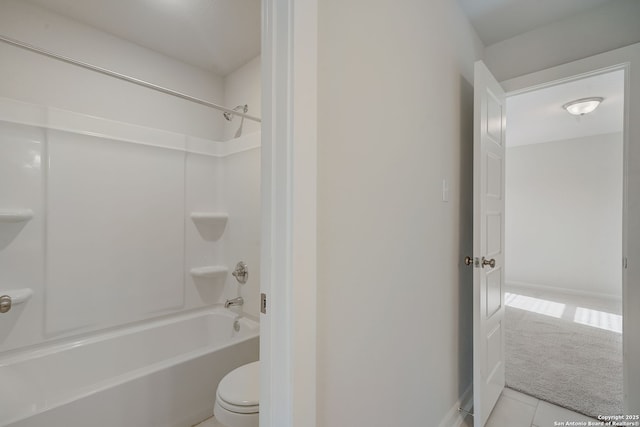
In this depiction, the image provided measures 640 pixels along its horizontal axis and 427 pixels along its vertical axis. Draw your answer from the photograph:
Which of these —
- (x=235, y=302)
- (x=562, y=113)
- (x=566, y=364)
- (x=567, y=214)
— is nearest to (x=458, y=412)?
(x=566, y=364)

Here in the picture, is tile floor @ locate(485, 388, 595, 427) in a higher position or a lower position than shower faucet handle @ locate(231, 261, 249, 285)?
lower

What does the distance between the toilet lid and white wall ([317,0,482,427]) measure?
61cm

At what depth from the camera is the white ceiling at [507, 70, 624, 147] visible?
2.70 metres

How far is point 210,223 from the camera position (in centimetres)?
256

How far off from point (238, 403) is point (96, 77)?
91.4 inches

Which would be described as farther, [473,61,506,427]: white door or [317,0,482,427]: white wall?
[473,61,506,427]: white door

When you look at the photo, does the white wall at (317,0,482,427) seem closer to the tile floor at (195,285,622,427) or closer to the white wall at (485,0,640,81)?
the tile floor at (195,285,622,427)

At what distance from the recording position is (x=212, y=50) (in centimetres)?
230

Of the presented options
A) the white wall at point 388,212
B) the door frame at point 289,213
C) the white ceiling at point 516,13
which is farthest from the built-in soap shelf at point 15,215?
the white ceiling at point 516,13

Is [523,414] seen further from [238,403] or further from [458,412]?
[238,403]

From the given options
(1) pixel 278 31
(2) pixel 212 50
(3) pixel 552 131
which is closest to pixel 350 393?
(1) pixel 278 31

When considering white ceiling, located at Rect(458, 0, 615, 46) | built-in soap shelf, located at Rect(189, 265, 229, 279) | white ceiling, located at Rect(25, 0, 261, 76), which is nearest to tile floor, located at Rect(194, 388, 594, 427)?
built-in soap shelf, located at Rect(189, 265, 229, 279)

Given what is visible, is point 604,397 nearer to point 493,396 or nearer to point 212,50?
point 493,396

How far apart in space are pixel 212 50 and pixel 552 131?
4.67 m
